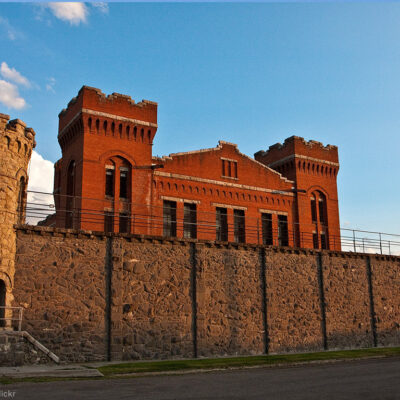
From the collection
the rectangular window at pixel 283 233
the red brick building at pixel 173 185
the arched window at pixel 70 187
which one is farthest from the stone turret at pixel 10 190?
the rectangular window at pixel 283 233

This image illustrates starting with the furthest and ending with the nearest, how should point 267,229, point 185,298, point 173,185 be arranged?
point 267,229
point 173,185
point 185,298

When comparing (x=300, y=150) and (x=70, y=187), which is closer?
(x=70, y=187)

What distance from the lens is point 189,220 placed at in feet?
95.3

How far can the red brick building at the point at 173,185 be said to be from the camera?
85.7 ft

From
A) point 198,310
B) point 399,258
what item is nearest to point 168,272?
point 198,310

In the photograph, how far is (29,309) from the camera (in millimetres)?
16844

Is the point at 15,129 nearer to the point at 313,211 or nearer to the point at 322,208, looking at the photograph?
the point at 313,211

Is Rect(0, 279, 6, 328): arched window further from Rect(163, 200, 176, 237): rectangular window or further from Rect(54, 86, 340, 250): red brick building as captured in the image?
Rect(163, 200, 176, 237): rectangular window

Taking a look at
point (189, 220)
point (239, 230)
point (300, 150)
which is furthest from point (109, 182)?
point (300, 150)

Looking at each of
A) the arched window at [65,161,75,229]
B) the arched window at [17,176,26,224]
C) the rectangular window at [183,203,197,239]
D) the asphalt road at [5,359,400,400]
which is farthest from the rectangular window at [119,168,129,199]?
the asphalt road at [5,359,400,400]

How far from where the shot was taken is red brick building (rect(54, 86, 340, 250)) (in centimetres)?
2612

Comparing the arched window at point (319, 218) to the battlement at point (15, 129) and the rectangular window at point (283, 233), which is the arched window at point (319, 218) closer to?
the rectangular window at point (283, 233)

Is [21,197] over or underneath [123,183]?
underneath

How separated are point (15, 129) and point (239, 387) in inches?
468
